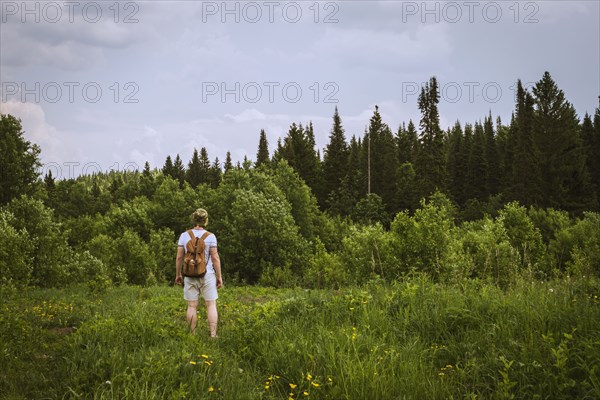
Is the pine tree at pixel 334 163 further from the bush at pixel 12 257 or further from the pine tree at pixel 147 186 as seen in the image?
the bush at pixel 12 257

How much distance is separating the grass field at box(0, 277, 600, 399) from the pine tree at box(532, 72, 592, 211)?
55514mm

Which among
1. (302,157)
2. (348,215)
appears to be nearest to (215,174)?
(302,157)

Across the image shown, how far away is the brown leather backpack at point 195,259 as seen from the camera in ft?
23.8

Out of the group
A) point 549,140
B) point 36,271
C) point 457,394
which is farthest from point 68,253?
point 549,140

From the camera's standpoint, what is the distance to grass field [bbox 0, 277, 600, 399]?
427cm

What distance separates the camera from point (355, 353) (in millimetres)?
4812

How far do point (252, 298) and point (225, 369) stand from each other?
11.0m

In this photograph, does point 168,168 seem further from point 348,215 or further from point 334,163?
point 348,215

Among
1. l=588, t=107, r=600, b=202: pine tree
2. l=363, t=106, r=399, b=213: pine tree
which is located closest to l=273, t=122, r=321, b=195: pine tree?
l=363, t=106, r=399, b=213: pine tree

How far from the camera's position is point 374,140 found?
259 ft

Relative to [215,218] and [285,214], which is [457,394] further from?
[215,218]

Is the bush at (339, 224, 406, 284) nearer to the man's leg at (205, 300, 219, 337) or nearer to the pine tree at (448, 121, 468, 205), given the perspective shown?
the man's leg at (205, 300, 219, 337)

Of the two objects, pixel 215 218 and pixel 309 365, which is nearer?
pixel 309 365

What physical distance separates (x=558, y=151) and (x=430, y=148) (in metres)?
18.7
